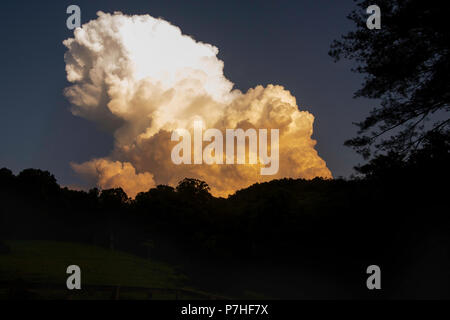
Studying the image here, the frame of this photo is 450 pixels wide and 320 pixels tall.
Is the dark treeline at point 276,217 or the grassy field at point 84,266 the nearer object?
the dark treeline at point 276,217

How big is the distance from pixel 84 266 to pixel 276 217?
93.1ft

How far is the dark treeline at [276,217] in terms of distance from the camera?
12406 mm

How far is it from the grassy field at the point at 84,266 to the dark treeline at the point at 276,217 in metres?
4.71

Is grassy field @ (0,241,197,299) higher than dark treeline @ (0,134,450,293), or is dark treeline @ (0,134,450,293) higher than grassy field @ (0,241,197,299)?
dark treeline @ (0,134,450,293)

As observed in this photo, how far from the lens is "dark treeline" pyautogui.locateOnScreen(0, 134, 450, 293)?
12406 millimetres

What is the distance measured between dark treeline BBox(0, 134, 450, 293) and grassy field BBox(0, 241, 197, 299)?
15.5ft

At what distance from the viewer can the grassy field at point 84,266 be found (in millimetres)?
38156

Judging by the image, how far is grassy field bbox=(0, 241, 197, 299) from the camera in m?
38.2

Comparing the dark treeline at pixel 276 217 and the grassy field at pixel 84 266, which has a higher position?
the dark treeline at pixel 276 217

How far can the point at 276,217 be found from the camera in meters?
40.0

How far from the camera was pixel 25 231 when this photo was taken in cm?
6762

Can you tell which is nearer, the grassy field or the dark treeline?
the dark treeline
